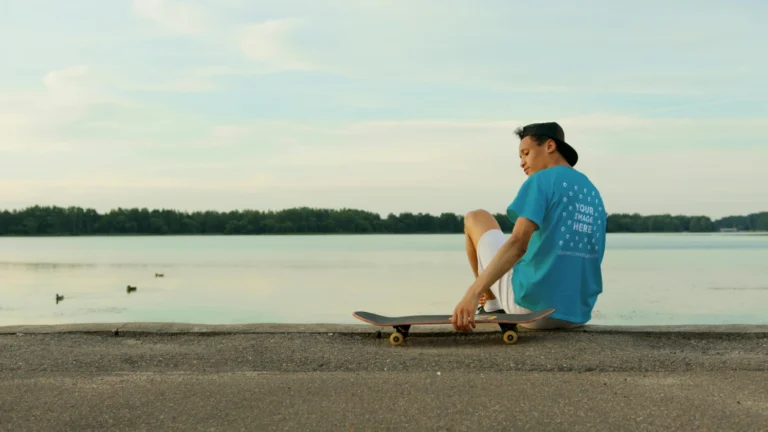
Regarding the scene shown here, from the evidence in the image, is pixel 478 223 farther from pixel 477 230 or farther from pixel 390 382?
pixel 390 382

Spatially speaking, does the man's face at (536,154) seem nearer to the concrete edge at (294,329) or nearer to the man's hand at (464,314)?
the concrete edge at (294,329)

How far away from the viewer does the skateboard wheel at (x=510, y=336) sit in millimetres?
5586

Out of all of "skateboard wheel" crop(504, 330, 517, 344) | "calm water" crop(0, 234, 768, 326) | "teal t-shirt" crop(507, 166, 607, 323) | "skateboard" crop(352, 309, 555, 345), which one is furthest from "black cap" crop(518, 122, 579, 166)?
"calm water" crop(0, 234, 768, 326)

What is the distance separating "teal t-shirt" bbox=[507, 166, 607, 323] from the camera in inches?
222

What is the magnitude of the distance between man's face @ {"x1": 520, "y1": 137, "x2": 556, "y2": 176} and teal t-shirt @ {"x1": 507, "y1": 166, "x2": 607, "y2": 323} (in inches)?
9.5

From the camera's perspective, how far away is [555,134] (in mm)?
5984

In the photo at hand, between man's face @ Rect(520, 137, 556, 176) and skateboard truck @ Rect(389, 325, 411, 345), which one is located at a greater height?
man's face @ Rect(520, 137, 556, 176)

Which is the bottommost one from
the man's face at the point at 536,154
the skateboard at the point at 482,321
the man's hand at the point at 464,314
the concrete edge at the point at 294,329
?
the concrete edge at the point at 294,329

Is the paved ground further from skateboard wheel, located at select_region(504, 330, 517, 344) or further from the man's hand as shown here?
the man's hand

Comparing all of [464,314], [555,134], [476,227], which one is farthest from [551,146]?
[464,314]

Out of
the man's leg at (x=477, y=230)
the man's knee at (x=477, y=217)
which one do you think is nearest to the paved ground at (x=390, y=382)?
the man's leg at (x=477, y=230)

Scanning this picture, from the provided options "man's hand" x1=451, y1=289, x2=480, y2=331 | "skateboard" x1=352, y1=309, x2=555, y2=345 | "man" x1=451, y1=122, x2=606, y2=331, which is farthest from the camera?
"skateboard" x1=352, y1=309, x2=555, y2=345

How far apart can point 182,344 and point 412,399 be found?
2.70 metres

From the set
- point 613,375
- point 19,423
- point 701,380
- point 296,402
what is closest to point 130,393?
point 19,423
